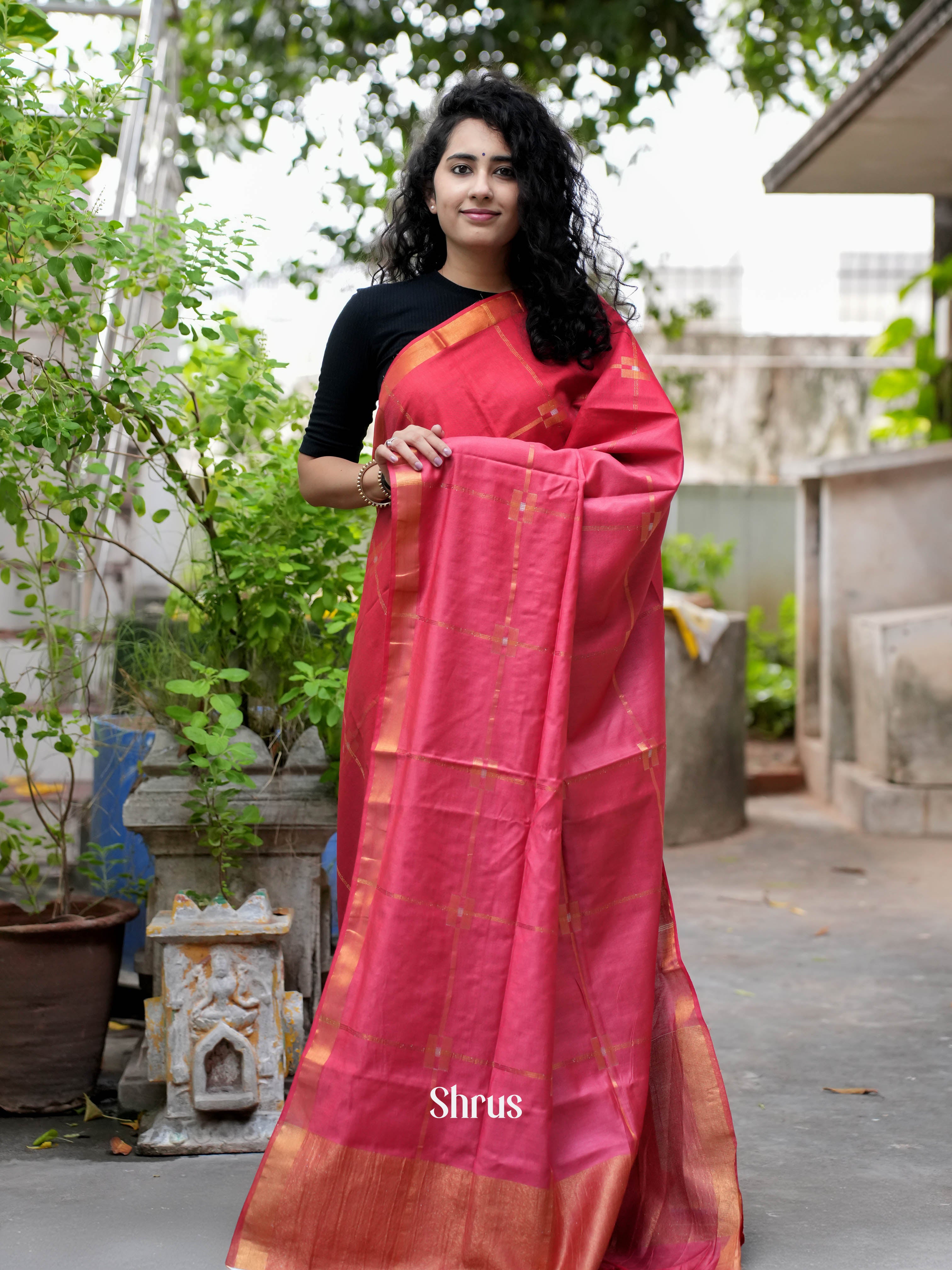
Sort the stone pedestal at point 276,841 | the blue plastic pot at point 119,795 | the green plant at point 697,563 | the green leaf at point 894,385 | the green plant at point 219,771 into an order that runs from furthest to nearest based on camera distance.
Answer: the green plant at point 697,563
the green leaf at point 894,385
the blue plastic pot at point 119,795
the stone pedestal at point 276,841
the green plant at point 219,771

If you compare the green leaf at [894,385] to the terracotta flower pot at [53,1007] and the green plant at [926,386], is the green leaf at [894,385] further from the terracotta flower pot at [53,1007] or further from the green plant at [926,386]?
the terracotta flower pot at [53,1007]

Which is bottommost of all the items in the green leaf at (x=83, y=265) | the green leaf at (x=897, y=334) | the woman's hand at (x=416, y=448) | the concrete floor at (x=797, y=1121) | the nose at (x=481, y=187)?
the concrete floor at (x=797, y=1121)

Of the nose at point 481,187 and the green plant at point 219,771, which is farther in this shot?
the green plant at point 219,771

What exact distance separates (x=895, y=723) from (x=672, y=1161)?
12.4ft

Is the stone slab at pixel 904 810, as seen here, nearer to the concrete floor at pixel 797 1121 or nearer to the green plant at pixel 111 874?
the concrete floor at pixel 797 1121

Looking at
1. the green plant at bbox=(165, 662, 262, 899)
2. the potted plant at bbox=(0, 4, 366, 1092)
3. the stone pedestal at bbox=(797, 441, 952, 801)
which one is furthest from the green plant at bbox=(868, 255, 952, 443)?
the green plant at bbox=(165, 662, 262, 899)

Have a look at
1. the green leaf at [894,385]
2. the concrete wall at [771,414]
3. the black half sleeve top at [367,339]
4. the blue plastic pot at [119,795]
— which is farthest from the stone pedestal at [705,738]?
the concrete wall at [771,414]

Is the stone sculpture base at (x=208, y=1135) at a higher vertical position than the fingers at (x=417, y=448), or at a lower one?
lower

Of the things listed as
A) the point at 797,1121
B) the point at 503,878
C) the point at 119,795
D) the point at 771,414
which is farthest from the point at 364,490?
the point at 771,414

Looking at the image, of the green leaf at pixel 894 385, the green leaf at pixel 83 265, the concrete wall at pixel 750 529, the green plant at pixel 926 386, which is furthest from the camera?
the concrete wall at pixel 750 529

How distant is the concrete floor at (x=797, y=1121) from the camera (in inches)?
81.4

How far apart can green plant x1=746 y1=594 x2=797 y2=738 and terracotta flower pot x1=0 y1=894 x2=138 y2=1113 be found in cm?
493

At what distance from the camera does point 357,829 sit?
2059mm

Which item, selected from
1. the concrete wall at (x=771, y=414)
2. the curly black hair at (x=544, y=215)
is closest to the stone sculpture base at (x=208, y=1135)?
the curly black hair at (x=544, y=215)
